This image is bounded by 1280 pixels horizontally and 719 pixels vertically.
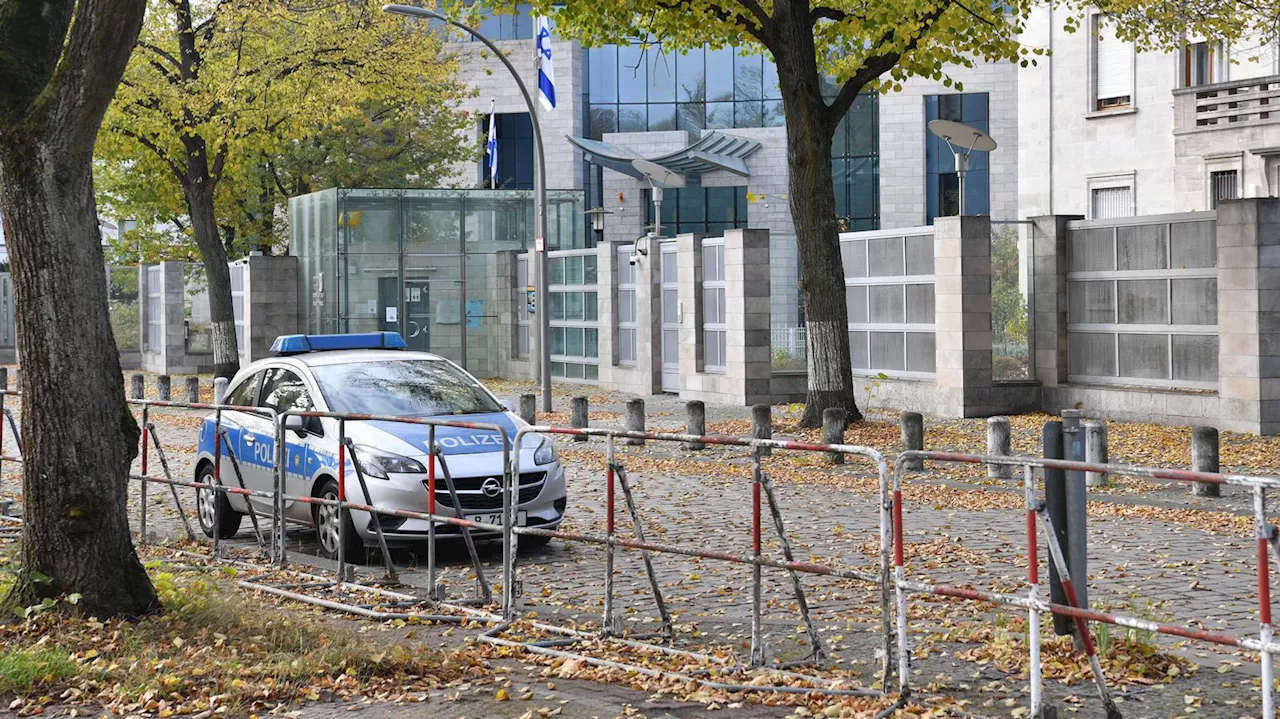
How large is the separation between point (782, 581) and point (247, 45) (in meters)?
23.4

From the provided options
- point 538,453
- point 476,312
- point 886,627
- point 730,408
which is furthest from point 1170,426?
point 476,312

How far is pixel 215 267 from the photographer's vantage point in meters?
31.6

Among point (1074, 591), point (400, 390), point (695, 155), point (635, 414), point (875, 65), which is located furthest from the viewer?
point (695, 155)

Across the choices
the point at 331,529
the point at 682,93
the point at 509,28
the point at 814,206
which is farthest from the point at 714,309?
the point at 509,28

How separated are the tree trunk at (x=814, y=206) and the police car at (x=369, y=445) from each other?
7.80 meters

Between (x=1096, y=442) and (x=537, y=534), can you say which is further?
(x=1096, y=442)

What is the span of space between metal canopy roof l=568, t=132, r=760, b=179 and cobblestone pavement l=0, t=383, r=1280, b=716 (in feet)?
137

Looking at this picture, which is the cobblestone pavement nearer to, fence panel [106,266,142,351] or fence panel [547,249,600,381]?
fence panel [547,249,600,381]

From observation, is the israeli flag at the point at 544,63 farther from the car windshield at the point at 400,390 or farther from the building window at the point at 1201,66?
the car windshield at the point at 400,390

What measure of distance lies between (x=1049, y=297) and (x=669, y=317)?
8.46 meters

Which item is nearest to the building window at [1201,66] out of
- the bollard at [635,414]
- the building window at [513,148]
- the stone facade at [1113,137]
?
the stone facade at [1113,137]

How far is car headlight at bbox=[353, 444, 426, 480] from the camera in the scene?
1129cm

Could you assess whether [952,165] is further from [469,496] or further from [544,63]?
[469,496]

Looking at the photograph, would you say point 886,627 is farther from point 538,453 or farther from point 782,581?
point 538,453
